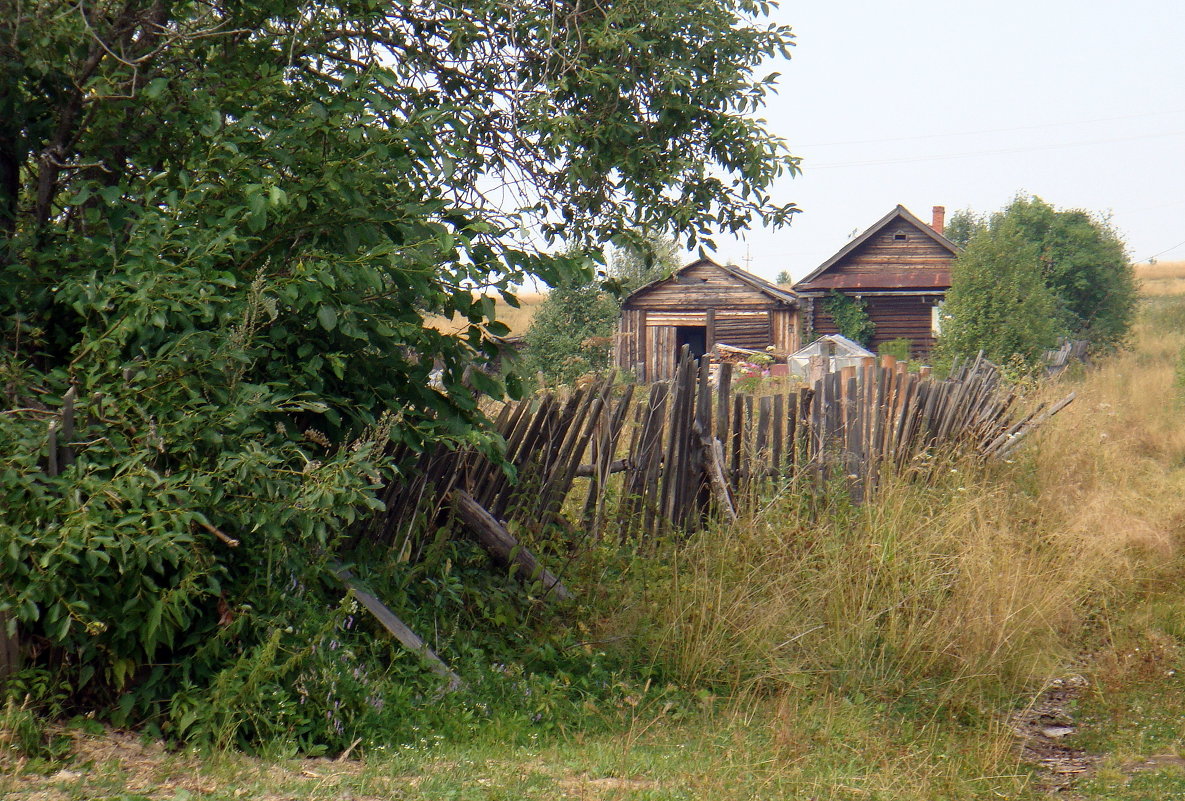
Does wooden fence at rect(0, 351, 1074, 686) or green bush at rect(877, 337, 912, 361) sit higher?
green bush at rect(877, 337, 912, 361)

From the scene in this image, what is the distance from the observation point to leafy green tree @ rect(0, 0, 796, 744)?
322cm

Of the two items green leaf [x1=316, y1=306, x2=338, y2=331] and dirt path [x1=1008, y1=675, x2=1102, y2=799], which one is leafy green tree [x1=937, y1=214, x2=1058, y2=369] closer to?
dirt path [x1=1008, y1=675, x2=1102, y2=799]

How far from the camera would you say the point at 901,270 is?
32.9 m

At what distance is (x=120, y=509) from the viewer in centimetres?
312

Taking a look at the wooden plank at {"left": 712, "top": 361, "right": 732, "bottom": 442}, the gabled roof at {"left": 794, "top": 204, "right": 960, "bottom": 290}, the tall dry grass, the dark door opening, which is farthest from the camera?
the dark door opening

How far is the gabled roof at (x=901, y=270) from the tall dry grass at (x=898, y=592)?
85.2 ft

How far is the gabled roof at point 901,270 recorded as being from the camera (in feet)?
106

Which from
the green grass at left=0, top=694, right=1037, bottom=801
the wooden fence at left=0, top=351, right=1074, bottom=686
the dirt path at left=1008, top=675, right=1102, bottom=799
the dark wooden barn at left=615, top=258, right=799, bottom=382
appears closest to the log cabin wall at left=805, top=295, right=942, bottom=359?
the dark wooden barn at left=615, top=258, right=799, bottom=382

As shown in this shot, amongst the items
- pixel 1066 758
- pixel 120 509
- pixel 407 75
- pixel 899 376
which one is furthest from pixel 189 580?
pixel 899 376

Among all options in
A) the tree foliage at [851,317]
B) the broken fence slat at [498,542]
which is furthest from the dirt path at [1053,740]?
the tree foliage at [851,317]

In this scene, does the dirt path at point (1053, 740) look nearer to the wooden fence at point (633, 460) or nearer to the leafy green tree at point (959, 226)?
the wooden fence at point (633, 460)

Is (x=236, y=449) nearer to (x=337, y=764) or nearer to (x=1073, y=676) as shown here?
(x=337, y=764)

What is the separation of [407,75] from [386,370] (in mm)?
2321

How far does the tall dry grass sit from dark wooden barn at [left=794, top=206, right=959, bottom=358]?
2603 cm
